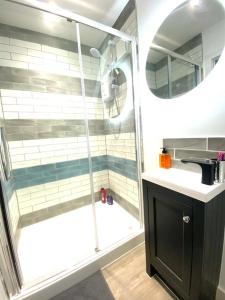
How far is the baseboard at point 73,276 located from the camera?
3.24 feet

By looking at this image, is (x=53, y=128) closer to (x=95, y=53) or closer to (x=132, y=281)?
(x=95, y=53)

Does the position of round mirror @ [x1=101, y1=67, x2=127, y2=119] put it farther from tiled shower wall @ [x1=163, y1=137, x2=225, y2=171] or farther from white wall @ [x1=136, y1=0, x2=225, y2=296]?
tiled shower wall @ [x1=163, y1=137, x2=225, y2=171]

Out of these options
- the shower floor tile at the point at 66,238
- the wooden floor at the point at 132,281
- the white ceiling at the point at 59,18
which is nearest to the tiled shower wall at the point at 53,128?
the white ceiling at the point at 59,18

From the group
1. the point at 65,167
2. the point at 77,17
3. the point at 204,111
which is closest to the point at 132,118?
the point at 204,111

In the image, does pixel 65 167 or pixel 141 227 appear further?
pixel 65 167

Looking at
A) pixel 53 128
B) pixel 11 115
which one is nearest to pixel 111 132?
pixel 53 128

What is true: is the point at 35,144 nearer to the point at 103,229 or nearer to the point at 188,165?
the point at 103,229

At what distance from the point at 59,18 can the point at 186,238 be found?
6.43 ft

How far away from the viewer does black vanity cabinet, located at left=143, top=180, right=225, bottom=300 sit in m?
0.72

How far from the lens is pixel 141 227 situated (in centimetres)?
154

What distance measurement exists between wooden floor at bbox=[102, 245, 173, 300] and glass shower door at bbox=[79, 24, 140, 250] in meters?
0.18

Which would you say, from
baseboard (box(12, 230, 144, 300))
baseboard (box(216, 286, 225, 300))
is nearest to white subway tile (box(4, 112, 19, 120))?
baseboard (box(12, 230, 144, 300))

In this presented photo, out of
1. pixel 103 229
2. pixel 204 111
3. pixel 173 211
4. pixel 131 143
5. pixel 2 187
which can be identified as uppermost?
pixel 204 111

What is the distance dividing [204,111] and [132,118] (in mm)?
746
